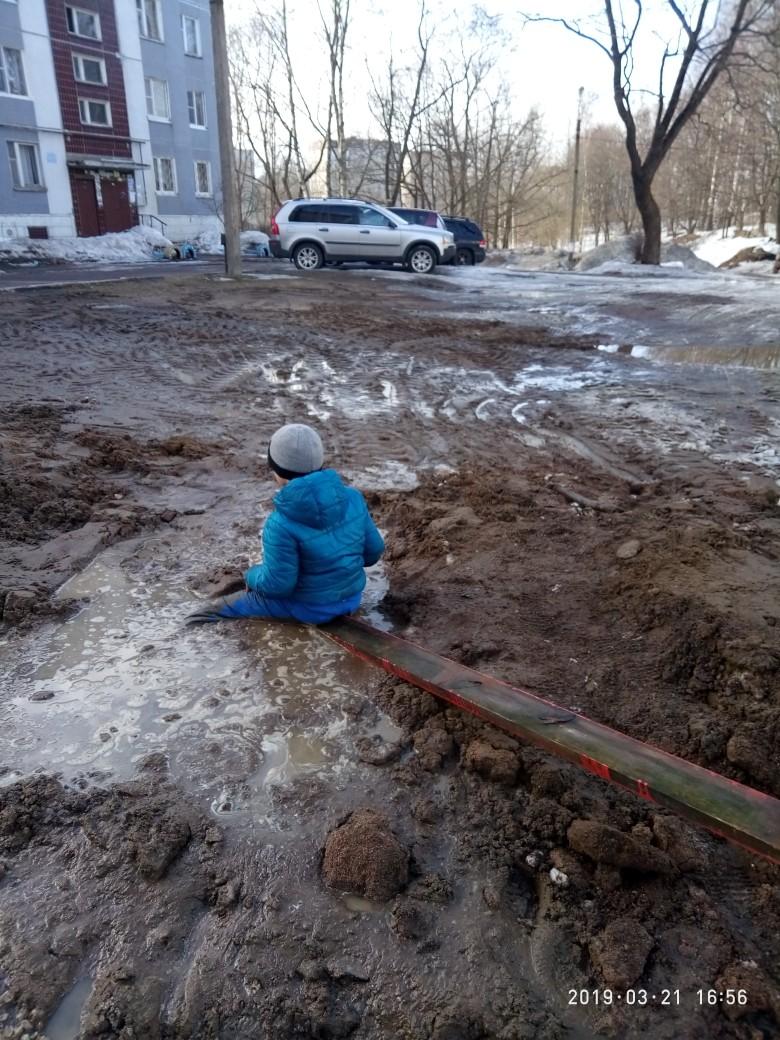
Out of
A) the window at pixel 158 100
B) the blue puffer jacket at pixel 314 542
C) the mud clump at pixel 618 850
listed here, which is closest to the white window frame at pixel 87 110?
the window at pixel 158 100

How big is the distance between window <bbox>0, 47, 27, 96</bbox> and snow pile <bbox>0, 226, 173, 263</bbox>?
226 inches

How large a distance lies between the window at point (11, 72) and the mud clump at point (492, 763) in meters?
34.2

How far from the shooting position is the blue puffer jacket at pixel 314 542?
10.6ft

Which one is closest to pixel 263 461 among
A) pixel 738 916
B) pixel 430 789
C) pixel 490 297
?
pixel 430 789

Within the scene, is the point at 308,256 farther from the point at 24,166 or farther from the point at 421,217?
the point at 24,166

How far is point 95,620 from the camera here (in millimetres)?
3520

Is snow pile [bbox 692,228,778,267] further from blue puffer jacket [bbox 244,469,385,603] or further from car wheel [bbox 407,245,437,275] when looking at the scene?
blue puffer jacket [bbox 244,469,385,603]

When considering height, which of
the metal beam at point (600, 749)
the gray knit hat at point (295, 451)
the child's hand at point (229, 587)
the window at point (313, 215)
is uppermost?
the window at point (313, 215)

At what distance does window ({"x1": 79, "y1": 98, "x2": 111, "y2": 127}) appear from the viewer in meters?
31.0

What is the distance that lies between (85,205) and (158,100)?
23.5 ft

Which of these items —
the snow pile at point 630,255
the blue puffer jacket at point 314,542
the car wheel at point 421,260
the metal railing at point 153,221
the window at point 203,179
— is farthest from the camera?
the window at point 203,179

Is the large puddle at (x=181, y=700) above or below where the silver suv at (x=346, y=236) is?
below

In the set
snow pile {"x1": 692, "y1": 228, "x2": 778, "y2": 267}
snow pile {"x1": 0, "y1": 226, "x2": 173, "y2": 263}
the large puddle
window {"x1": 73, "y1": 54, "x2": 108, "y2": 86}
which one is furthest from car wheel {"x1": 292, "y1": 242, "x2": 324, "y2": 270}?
snow pile {"x1": 692, "y1": 228, "x2": 778, "y2": 267}

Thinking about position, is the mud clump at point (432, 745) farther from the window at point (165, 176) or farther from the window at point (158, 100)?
the window at point (158, 100)
